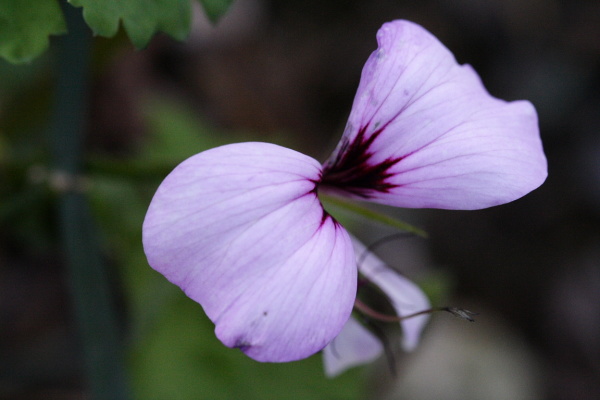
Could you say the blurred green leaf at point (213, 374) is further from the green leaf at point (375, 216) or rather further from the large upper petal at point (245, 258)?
the large upper petal at point (245, 258)

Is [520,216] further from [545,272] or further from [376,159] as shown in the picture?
[376,159]

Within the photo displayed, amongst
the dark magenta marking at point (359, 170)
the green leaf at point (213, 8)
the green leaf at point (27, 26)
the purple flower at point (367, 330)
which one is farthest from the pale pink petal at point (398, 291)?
the green leaf at point (27, 26)

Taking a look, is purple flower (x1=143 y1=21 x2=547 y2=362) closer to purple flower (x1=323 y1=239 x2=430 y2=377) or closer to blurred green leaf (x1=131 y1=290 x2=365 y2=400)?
purple flower (x1=323 y1=239 x2=430 y2=377)

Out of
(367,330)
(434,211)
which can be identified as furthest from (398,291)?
(434,211)

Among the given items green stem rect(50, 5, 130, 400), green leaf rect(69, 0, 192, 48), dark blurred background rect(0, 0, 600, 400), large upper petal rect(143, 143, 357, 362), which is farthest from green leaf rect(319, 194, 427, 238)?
dark blurred background rect(0, 0, 600, 400)

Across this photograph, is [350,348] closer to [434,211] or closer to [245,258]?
[245,258]
